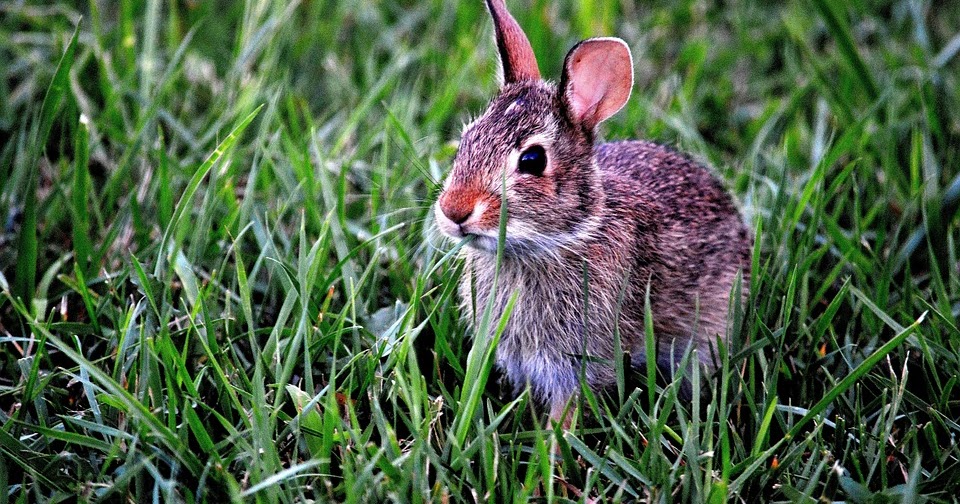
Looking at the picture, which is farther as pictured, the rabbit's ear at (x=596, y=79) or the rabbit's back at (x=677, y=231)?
the rabbit's back at (x=677, y=231)

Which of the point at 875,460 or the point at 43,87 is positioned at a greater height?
the point at 43,87

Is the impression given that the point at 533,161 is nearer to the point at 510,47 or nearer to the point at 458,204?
→ the point at 458,204

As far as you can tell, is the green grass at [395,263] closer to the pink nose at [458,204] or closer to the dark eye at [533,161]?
the pink nose at [458,204]

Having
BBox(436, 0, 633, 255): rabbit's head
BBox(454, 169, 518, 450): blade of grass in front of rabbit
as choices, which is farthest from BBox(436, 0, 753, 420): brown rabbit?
BBox(454, 169, 518, 450): blade of grass in front of rabbit

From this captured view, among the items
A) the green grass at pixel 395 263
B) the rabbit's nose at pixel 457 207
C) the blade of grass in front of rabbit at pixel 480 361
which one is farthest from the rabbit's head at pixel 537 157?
the green grass at pixel 395 263

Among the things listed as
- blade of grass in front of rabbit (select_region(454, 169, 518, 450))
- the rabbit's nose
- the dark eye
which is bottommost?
blade of grass in front of rabbit (select_region(454, 169, 518, 450))

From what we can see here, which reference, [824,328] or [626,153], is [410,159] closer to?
[626,153]

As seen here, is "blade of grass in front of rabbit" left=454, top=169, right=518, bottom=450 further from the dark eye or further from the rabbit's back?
the rabbit's back

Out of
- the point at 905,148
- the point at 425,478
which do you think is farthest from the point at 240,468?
the point at 905,148
